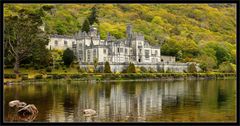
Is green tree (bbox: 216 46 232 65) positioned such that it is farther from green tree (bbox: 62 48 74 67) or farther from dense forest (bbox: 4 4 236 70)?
green tree (bbox: 62 48 74 67)

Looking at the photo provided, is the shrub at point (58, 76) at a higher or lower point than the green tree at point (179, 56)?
lower

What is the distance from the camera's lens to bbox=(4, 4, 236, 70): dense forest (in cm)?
10006

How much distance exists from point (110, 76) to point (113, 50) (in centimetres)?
1645

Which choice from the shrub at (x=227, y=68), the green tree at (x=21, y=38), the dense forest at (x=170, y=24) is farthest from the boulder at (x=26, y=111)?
the shrub at (x=227, y=68)

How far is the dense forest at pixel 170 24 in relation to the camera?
328ft

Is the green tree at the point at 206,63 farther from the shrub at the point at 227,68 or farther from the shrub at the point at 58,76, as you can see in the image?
the shrub at the point at 58,76

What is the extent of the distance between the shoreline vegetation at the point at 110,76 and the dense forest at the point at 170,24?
28.2ft

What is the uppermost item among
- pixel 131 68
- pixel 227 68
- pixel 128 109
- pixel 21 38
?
pixel 21 38

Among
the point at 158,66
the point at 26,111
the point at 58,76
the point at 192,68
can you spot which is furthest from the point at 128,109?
the point at 192,68

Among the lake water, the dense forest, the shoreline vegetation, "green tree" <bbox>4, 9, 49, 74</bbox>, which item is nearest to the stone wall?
the shoreline vegetation

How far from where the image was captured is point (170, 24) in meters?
153

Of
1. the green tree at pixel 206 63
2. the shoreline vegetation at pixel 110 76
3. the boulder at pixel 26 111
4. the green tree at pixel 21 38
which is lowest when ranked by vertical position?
the boulder at pixel 26 111

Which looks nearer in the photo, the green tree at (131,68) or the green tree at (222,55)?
the green tree at (131,68)

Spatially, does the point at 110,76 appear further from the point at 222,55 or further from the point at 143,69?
the point at 222,55
